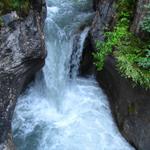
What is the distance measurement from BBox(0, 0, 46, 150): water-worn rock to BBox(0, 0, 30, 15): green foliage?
0.16 m

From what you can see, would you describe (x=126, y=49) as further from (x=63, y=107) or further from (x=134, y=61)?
(x=63, y=107)

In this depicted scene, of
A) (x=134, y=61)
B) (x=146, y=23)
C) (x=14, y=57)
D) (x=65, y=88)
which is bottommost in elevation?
(x=65, y=88)

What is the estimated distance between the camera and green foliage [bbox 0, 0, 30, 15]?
6688 mm

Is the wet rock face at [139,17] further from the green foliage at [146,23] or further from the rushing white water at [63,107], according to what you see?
the rushing white water at [63,107]

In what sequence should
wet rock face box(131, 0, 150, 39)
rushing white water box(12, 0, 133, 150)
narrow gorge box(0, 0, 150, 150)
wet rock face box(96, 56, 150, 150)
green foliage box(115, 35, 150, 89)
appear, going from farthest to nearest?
rushing white water box(12, 0, 133, 150) → wet rock face box(131, 0, 150, 39) → wet rock face box(96, 56, 150, 150) → green foliage box(115, 35, 150, 89) → narrow gorge box(0, 0, 150, 150)

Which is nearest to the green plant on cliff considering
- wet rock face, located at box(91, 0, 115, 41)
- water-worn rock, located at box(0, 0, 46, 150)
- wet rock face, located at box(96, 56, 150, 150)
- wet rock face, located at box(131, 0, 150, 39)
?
wet rock face, located at box(131, 0, 150, 39)

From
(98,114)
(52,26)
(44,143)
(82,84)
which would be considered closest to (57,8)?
(52,26)

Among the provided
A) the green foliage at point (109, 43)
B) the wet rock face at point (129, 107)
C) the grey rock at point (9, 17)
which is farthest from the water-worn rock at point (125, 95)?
the grey rock at point (9, 17)

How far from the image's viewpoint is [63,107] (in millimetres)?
9109

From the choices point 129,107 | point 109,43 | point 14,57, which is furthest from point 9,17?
point 129,107

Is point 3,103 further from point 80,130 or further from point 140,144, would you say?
point 140,144

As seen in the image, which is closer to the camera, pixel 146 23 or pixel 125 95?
pixel 146 23

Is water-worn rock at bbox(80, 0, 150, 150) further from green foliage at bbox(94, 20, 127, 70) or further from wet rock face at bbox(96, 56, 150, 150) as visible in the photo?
Result: green foliage at bbox(94, 20, 127, 70)

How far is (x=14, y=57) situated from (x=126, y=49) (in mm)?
2506
